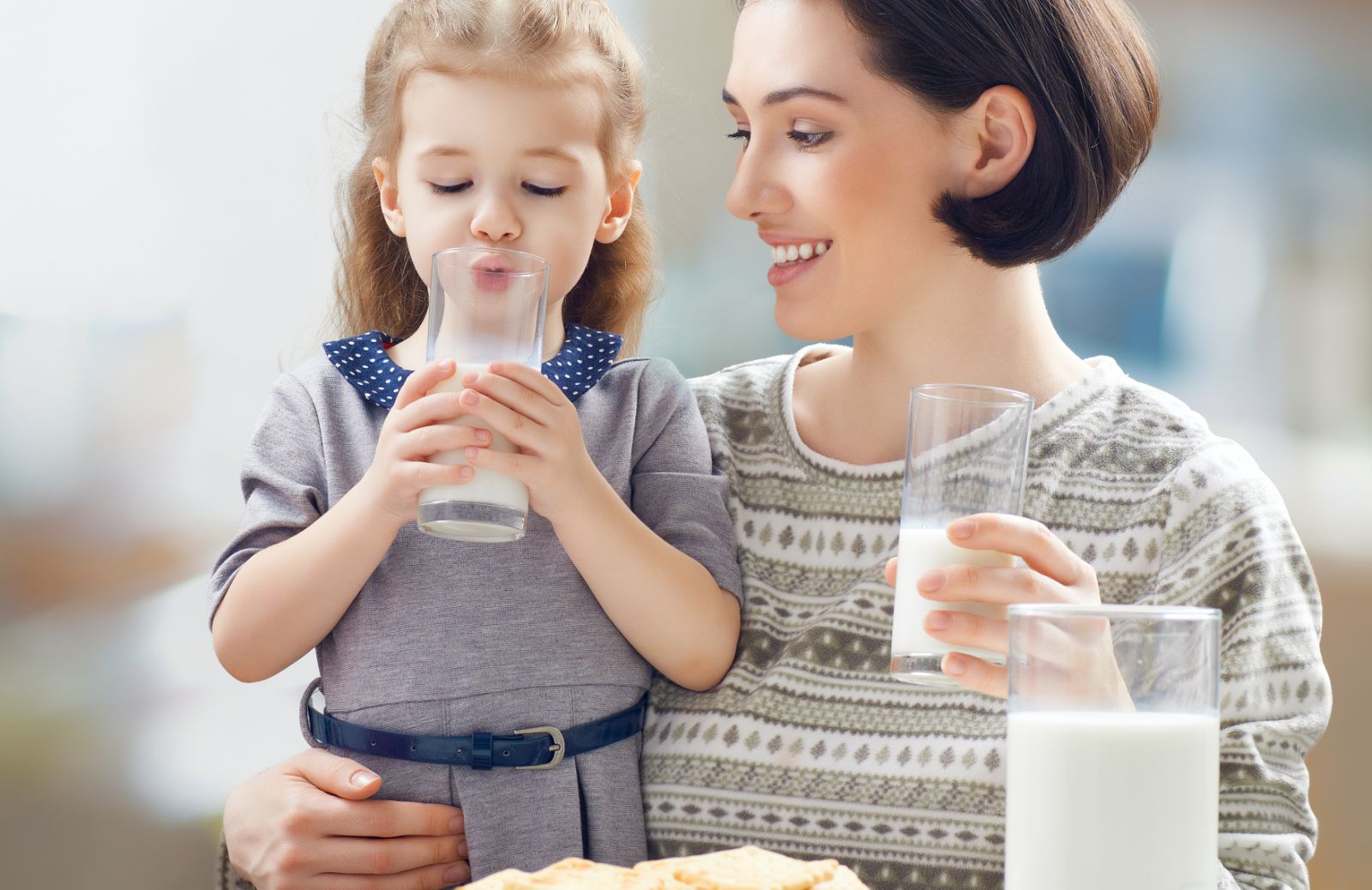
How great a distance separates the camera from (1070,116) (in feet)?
5.01

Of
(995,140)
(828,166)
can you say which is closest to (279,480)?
(828,166)

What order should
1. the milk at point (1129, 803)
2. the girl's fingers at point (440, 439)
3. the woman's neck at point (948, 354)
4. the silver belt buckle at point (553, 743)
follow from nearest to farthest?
the milk at point (1129, 803) < the girl's fingers at point (440, 439) < the silver belt buckle at point (553, 743) < the woman's neck at point (948, 354)

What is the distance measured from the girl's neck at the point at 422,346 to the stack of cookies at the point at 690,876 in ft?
2.52

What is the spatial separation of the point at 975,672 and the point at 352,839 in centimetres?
68

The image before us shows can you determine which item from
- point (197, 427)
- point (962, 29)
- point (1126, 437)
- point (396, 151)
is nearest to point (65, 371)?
point (197, 427)

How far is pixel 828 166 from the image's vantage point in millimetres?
1488

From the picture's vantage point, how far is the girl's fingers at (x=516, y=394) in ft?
3.82

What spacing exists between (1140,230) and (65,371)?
1.92 meters

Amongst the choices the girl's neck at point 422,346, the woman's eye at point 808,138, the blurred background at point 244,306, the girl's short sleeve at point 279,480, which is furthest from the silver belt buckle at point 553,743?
the blurred background at point 244,306

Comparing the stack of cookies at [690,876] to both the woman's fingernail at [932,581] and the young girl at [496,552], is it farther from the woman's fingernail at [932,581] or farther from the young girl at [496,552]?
the young girl at [496,552]

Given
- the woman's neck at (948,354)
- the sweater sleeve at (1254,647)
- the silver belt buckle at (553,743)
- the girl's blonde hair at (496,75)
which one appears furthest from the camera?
the woman's neck at (948,354)

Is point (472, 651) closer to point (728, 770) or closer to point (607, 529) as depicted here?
point (607, 529)

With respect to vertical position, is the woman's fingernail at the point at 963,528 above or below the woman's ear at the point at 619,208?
below

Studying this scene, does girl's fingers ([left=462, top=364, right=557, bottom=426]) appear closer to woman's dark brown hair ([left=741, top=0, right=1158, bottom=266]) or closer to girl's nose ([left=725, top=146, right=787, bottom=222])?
girl's nose ([left=725, top=146, right=787, bottom=222])
